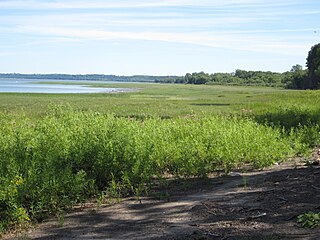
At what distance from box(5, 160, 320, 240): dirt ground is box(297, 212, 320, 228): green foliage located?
0.08 metres

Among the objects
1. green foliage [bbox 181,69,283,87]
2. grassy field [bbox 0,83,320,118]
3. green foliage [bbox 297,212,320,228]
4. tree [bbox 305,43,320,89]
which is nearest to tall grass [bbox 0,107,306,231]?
green foliage [bbox 297,212,320,228]

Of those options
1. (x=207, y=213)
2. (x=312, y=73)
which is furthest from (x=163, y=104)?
(x=312, y=73)

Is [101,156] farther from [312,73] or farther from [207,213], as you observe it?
[312,73]

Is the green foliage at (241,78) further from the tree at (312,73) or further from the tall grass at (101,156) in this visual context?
the tall grass at (101,156)

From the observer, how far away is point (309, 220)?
213 inches

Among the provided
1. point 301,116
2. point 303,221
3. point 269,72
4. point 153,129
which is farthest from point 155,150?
point 269,72

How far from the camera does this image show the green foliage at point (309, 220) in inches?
209

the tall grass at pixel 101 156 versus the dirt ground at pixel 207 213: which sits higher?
the tall grass at pixel 101 156

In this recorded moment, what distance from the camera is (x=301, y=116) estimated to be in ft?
64.1

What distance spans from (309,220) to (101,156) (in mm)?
4268

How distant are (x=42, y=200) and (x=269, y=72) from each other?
171 m

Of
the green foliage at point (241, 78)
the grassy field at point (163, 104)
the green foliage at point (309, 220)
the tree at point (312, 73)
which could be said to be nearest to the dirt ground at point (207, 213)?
the green foliage at point (309, 220)

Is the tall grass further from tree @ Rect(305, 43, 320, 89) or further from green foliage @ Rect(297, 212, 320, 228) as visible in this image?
tree @ Rect(305, 43, 320, 89)

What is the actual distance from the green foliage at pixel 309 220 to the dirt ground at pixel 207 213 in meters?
0.08
